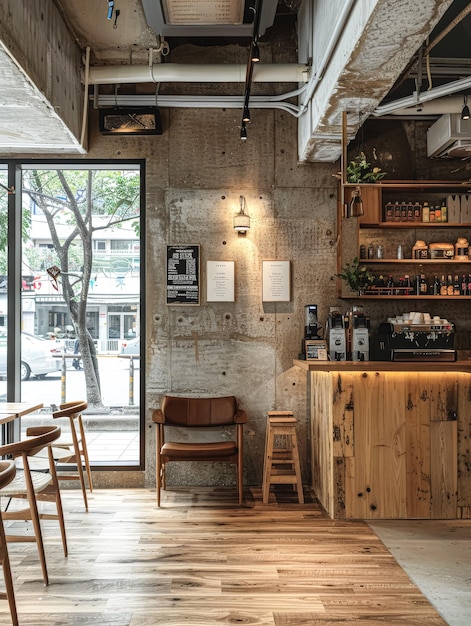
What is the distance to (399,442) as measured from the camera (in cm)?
426

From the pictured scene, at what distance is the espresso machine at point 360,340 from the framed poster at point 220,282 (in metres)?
1.17

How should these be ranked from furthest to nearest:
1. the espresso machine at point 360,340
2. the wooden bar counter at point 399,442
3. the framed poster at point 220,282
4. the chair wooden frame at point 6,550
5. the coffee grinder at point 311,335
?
the framed poster at point 220,282, the coffee grinder at point 311,335, the espresso machine at point 360,340, the wooden bar counter at point 399,442, the chair wooden frame at point 6,550

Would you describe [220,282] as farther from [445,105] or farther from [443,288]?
[445,105]

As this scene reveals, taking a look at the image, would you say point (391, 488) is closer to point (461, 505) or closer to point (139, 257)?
point (461, 505)

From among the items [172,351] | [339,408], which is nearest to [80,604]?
[339,408]

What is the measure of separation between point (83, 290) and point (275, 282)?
1.89m

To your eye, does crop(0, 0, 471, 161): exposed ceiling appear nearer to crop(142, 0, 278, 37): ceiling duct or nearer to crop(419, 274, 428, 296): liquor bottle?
crop(142, 0, 278, 37): ceiling duct

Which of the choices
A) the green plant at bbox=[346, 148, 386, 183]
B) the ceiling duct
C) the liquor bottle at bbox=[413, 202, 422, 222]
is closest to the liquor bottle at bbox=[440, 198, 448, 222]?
the liquor bottle at bbox=[413, 202, 422, 222]

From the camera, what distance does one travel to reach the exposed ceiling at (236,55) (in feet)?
10.2

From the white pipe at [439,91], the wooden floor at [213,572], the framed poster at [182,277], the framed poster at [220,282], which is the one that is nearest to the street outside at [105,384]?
the framed poster at [182,277]

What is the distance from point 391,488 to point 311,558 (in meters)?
1.00

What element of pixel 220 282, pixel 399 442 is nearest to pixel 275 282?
pixel 220 282

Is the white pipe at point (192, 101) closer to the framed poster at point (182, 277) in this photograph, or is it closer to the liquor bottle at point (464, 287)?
the framed poster at point (182, 277)

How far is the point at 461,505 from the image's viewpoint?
4266mm
